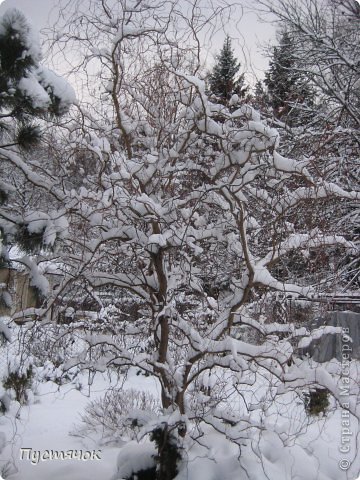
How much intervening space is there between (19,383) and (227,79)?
4855mm

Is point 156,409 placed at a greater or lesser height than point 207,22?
lesser

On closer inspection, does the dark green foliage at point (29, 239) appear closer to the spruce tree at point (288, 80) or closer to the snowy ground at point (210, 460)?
the snowy ground at point (210, 460)

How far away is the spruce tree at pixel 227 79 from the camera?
13.0 feet

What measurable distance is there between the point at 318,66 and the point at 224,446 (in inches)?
258

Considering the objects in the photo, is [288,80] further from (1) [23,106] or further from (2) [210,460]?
(2) [210,460]

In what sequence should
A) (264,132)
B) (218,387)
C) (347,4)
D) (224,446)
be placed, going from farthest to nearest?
1. (347,4)
2. (218,387)
3. (224,446)
4. (264,132)

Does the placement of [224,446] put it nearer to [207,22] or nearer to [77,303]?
[77,303]

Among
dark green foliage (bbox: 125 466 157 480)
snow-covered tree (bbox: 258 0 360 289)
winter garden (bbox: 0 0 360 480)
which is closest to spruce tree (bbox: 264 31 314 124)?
snow-covered tree (bbox: 258 0 360 289)

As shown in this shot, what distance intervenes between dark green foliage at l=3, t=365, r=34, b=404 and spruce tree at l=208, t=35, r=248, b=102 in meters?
4.55

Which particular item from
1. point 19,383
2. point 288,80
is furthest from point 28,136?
point 288,80

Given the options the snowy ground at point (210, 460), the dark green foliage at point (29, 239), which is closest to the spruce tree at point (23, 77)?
the dark green foliage at point (29, 239)

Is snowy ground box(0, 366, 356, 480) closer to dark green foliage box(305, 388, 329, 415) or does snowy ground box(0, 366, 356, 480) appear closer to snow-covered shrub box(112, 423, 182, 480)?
snow-covered shrub box(112, 423, 182, 480)

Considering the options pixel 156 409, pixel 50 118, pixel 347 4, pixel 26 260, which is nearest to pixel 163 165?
pixel 50 118

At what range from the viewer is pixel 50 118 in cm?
331
